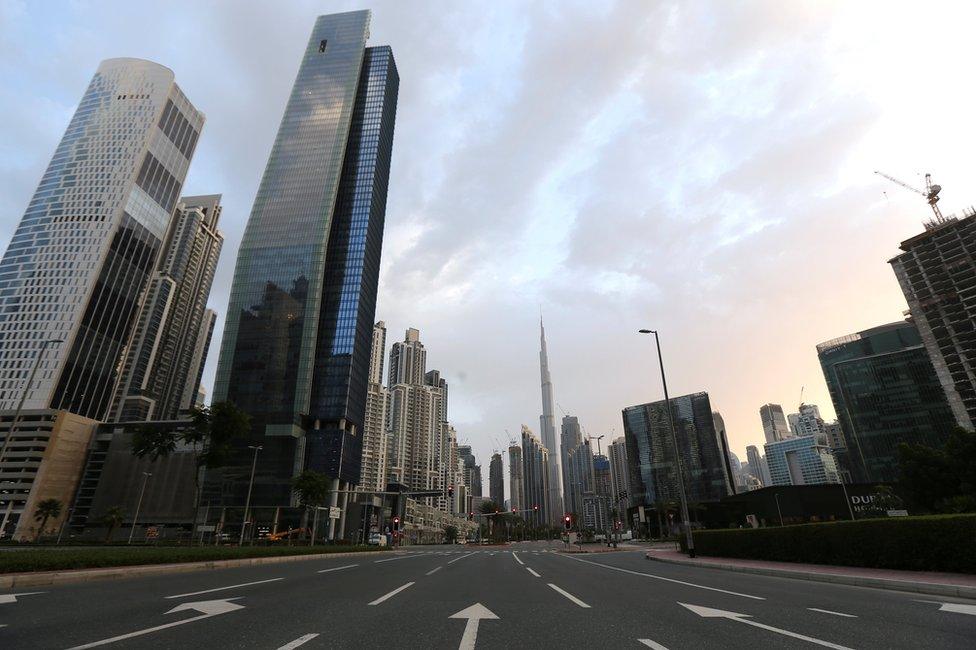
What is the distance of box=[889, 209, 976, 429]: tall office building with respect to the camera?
12738cm

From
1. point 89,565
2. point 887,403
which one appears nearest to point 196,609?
point 89,565

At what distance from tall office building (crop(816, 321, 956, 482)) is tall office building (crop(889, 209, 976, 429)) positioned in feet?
18.2

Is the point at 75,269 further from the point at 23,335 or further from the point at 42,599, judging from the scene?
the point at 42,599

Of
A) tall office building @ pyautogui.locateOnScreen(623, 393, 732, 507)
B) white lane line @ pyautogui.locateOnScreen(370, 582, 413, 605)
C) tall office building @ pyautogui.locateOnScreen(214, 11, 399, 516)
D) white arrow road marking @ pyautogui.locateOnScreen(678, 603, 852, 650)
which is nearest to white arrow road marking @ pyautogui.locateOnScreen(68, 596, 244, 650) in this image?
white lane line @ pyautogui.locateOnScreen(370, 582, 413, 605)

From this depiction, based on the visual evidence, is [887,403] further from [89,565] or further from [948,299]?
[89,565]

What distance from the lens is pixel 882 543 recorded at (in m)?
15.1

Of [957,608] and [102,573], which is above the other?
[102,573]

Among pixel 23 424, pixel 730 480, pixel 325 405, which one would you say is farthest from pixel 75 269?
pixel 730 480

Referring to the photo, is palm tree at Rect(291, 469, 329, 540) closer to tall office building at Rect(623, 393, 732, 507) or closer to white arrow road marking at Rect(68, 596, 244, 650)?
white arrow road marking at Rect(68, 596, 244, 650)

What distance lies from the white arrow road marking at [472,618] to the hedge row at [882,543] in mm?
13825

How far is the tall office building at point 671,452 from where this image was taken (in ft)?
570

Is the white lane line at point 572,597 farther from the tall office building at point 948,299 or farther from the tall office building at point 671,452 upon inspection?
the tall office building at point 671,452

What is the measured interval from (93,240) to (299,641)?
198429mm

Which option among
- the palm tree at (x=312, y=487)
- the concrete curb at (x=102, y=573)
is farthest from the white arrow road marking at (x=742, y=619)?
the palm tree at (x=312, y=487)
